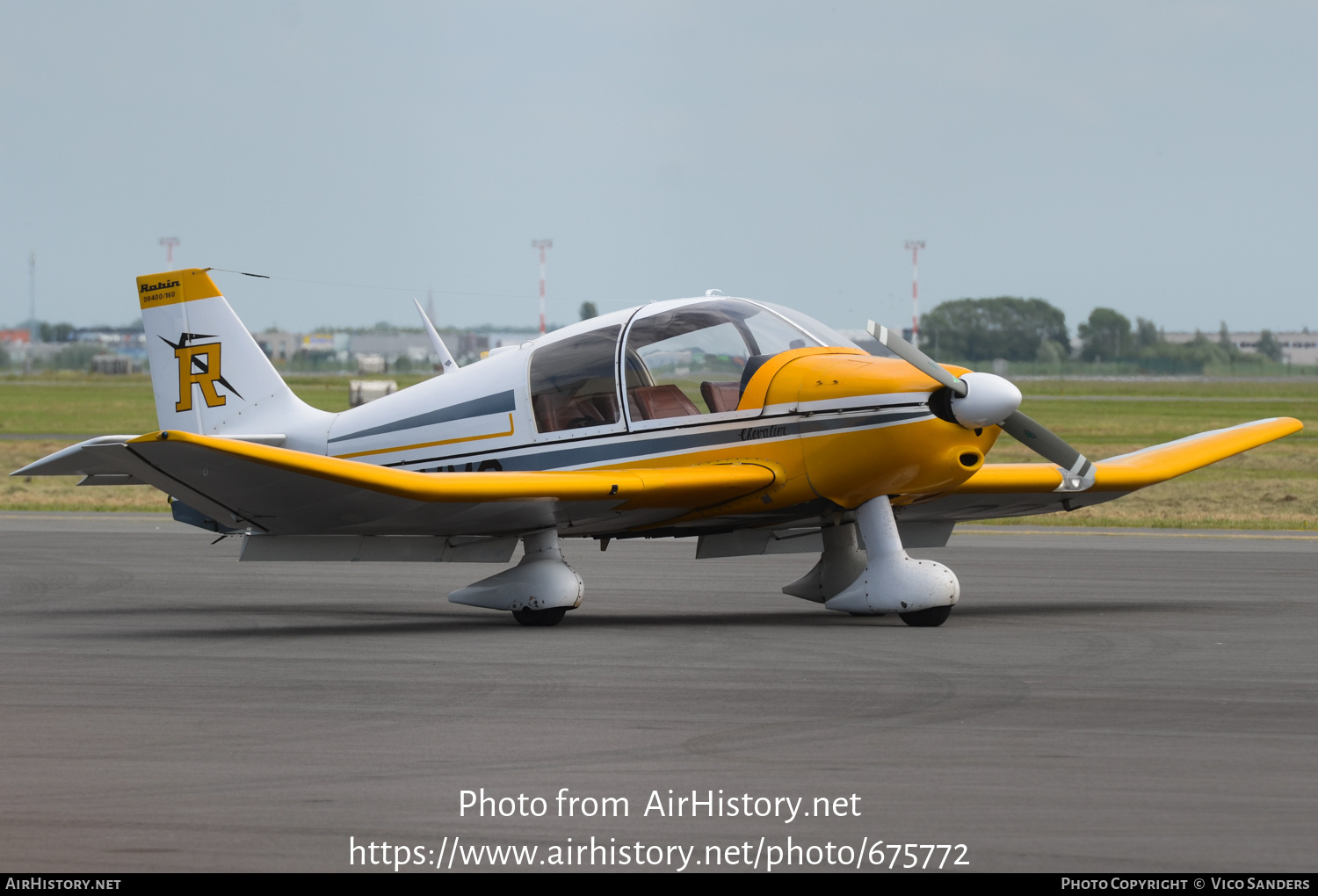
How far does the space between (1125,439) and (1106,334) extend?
113m

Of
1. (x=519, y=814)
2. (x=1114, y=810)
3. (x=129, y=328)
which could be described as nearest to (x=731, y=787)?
(x=519, y=814)

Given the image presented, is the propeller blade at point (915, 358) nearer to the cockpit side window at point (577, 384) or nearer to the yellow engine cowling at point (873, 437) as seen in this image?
the yellow engine cowling at point (873, 437)

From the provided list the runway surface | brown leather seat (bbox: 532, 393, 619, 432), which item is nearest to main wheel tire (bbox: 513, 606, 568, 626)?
the runway surface

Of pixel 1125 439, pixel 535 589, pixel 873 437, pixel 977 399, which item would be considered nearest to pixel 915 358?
pixel 977 399

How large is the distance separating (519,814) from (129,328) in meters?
199

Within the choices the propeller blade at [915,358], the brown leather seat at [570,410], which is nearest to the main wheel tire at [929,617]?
the propeller blade at [915,358]

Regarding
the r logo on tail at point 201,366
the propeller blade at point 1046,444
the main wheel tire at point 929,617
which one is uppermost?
the r logo on tail at point 201,366

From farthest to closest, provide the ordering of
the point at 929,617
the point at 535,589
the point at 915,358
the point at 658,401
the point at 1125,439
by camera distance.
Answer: the point at 1125,439 → the point at 658,401 → the point at 535,589 → the point at 929,617 → the point at 915,358

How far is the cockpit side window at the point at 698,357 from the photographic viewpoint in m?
11.6

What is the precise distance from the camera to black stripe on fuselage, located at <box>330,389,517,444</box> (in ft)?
39.8

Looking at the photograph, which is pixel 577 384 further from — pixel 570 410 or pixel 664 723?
pixel 664 723

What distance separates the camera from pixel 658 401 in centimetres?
1170

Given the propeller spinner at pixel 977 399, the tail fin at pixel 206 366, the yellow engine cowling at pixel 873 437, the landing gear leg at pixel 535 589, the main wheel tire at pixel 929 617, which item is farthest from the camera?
the tail fin at pixel 206 366

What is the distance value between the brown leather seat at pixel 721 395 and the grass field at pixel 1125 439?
12484 millimetres
